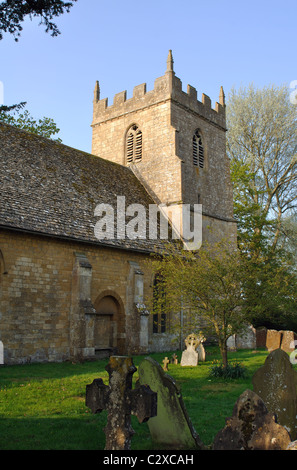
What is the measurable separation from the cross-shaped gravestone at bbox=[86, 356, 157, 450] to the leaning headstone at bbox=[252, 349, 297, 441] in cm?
200

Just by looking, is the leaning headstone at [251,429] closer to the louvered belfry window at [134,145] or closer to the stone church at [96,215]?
the stone church at [96,215]

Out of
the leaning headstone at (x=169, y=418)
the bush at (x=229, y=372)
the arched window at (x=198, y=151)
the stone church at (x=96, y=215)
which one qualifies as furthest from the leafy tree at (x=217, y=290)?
the arched window at (x=198, y=151)

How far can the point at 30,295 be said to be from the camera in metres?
14.9

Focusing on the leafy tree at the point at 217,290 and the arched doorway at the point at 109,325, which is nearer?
the leafy tree at the point at 217,290

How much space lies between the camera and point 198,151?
26109 mm

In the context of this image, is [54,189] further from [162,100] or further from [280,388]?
[280,388]

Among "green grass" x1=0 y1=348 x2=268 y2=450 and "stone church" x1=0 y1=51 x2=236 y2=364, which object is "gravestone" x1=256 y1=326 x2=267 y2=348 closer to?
"stone church" x1=0 y1=51 x2=236 y2=364

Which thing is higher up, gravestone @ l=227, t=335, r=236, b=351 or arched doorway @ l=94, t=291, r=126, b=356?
arched doorway @ l=94, t=291, r=126, b=356

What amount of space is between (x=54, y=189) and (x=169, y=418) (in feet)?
43.8

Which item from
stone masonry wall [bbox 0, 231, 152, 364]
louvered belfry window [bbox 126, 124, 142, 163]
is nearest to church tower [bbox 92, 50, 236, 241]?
louvered belfry window [bbox 126, 124, 142, 163]

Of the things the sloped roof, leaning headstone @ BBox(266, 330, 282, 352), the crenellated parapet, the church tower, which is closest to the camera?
the sloped roof

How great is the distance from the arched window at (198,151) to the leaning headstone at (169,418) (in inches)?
817

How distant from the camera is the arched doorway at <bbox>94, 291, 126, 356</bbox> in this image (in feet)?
58.3

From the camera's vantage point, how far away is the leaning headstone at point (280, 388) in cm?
604
